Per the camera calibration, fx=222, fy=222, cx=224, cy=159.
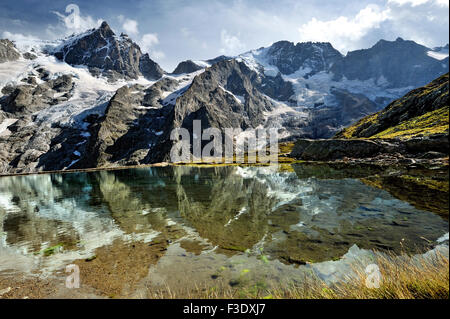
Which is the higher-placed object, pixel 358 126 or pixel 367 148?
pixel 358 126

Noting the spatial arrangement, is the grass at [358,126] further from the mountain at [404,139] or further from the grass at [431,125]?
the grass at [431,125]

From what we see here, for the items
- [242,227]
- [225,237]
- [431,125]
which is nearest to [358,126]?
[431,125]

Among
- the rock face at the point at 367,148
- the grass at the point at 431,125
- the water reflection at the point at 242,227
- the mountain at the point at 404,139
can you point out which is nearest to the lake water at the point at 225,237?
the water reflection at the point at 242,227

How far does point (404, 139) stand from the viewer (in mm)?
39812

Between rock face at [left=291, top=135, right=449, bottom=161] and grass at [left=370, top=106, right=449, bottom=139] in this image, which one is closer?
rock face at [left=291, top=135, right=449, bottom=161]

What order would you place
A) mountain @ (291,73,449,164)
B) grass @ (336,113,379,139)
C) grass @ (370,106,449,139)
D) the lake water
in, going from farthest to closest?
grass @ (336,113,379,139) < grass @ (370,106,449,139) < mountain @ (291,73,449,164) < the lake water

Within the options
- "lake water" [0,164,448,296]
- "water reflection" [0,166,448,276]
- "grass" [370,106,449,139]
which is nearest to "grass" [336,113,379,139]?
"grass" [370,106,449,139]

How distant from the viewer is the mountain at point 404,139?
2897cm

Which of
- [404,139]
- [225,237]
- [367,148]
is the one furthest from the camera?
[367,148]

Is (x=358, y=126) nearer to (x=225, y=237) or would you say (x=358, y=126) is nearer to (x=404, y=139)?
(x=404, y=139)

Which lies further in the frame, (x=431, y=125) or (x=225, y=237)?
(x=431, y=125)

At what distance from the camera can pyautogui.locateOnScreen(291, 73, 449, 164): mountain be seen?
28969mm

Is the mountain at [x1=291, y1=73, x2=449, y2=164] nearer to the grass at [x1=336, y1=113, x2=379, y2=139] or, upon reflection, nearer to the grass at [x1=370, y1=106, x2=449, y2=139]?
the grass at [x1=370, y1=106, x2=449, y2=139]
